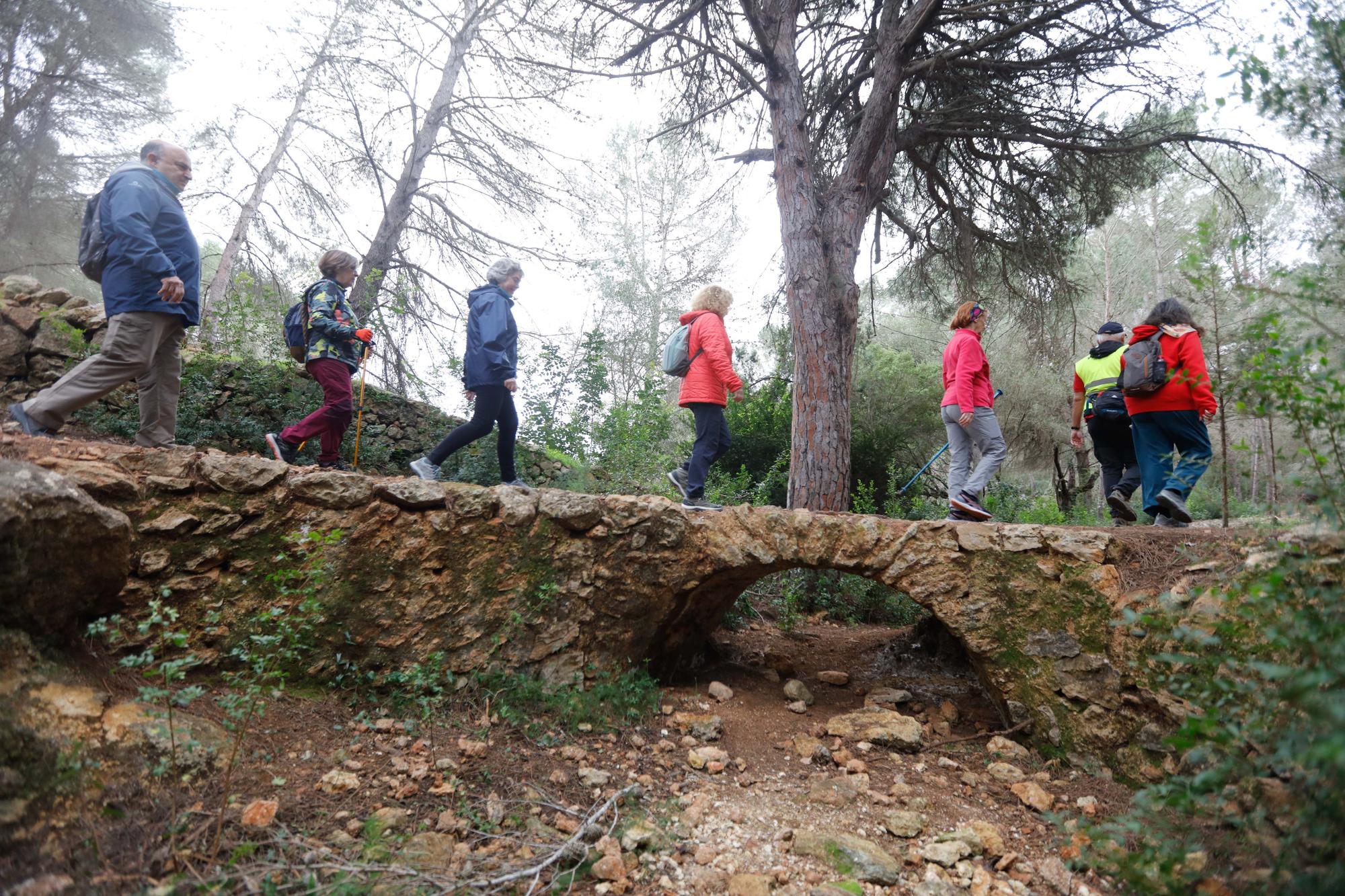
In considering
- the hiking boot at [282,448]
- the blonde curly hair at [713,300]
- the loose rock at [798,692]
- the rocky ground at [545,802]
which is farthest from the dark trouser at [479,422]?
the loose rock at [798,692]

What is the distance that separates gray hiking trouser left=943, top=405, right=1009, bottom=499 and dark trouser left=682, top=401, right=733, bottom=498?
1.66 m

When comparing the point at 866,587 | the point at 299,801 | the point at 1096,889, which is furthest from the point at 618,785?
the point at 866,587

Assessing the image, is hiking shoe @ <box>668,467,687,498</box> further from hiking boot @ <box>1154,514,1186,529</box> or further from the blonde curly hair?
hiking boot @ <box>1154,514,1186,529</box>

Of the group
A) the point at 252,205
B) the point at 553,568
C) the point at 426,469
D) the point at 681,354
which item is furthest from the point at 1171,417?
the point at 252,205

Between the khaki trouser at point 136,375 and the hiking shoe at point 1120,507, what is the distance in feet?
21.0

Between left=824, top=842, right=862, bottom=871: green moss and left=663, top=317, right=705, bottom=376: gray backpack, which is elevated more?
left=663, top=317, right=705, bottom=376: gray backpack

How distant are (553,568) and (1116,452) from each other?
441 centimetres

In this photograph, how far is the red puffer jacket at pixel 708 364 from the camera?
453cm

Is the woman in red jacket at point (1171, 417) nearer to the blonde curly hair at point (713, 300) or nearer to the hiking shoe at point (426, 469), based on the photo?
the blonde curly hair at point (713, 300)

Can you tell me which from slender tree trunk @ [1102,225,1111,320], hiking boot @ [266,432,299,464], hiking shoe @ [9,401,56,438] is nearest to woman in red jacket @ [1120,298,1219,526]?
hiking boot @ [266,432,299,464]

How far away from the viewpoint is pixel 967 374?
455 cm

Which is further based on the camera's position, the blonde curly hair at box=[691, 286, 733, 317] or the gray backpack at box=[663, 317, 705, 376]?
the blonde curly hair at box=[691, 286, 733, 317]

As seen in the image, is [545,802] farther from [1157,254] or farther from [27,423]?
[1157,254]

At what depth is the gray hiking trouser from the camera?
4438 mm
